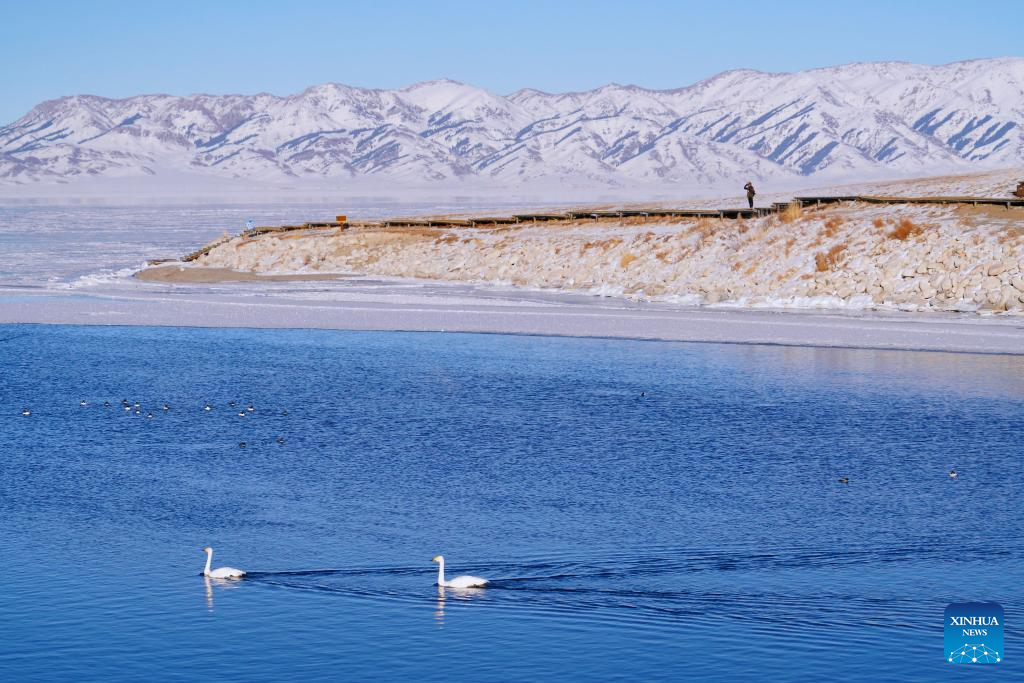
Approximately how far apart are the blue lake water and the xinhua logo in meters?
0.21

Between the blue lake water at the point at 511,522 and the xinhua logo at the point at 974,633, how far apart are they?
0.21 meters

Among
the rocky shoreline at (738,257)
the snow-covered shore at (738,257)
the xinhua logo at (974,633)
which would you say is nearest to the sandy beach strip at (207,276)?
the snow-covered shore at (738,257)

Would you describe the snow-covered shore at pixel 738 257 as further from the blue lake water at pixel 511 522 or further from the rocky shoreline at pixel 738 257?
the blue lake water at pixel 511 522

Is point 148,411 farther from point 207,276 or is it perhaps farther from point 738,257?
point 207,276

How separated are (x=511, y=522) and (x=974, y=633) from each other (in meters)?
8.35

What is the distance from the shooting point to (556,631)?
18266 mm

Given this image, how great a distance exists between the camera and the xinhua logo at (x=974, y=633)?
1705 cm

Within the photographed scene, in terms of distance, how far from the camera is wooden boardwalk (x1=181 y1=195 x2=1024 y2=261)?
68.4 metres

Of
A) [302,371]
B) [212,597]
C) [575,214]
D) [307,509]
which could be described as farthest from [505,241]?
[212,597]

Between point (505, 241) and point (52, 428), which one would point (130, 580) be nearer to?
point (52, 428)

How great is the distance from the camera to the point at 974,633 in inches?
690

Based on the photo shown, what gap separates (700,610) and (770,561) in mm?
2528

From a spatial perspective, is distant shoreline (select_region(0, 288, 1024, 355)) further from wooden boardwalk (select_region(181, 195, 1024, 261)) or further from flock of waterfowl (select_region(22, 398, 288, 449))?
flock of waterfowl (select_region(22, 398, 288, 449))

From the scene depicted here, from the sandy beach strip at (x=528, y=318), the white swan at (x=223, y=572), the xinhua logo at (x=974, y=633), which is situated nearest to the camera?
the xinhua logo at (x=974, y=633)
